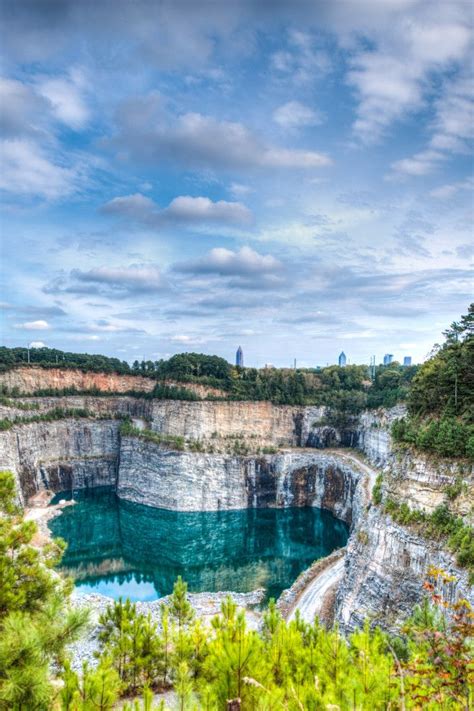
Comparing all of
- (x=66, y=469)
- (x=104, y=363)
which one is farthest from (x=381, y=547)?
(x=104, y=363)

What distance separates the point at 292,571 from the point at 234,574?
12.7 ft

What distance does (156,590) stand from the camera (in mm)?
29828

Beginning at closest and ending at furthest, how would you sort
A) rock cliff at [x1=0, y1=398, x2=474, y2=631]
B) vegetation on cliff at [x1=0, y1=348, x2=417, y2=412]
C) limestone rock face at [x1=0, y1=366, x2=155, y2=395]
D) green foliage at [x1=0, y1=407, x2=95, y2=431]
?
rock cliff at [x1=0, y1=398, x2=474, y2=631]
green foliage at [x1=0, y1=407, x2=95, y2=431]
vegetation on cliff at [x1=0, y1=348, x2=417, y2=412]
limestone rock face at [x1=0, y1=366, x2=155, y2=395]

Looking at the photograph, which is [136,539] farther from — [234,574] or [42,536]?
[234,574]

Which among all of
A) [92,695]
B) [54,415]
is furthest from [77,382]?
[92,695]

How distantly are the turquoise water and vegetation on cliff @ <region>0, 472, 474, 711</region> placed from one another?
18.3 meters

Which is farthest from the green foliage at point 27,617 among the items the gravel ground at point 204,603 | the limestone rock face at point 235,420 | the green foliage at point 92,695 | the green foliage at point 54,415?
the green foliage at point 54,415

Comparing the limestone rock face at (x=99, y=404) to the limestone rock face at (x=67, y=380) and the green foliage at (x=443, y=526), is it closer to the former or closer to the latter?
the limestone rock face at (x=67, y=380)

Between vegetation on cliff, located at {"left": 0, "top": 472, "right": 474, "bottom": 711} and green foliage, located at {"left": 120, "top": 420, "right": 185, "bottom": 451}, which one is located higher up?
vegetation on cliff, located at {"left": 0, "top": 472, "right": 474, "bottom": 711}

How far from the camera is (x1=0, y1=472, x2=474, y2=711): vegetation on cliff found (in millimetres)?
5938

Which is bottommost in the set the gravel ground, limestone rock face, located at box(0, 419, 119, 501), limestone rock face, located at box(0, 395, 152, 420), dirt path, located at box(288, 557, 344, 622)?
the gravel ground

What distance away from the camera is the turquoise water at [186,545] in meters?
30.9

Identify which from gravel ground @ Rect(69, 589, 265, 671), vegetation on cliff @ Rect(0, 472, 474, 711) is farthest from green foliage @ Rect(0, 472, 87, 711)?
gravel ground @ Rect(69, 589, 265, 671)

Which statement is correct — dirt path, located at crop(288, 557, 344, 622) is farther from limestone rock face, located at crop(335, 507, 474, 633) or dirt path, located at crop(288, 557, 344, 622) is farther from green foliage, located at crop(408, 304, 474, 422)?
green foliage, located at crop(408, 304, 474, 422)
